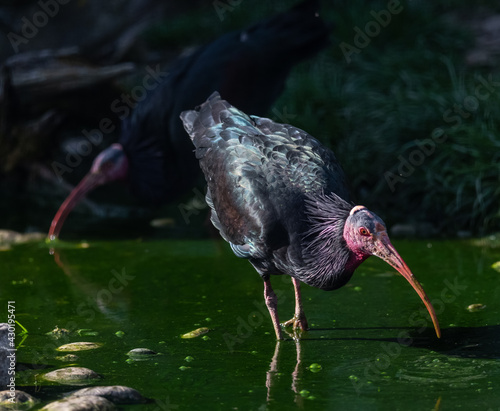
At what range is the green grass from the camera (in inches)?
300

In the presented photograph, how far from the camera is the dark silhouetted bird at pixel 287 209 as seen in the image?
443cm

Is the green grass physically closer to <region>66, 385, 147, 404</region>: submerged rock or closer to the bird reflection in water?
the bird reflection in water

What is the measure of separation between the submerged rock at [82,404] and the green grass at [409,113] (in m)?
4.47

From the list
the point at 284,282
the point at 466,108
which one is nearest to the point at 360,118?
the point at 466,108

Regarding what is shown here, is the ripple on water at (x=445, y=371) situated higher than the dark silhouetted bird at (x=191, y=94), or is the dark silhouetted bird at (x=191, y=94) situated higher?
the dark silhouetted bird at (x=191, y=94)

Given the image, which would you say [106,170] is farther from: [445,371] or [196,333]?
[445,371]

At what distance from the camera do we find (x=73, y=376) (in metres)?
4.15

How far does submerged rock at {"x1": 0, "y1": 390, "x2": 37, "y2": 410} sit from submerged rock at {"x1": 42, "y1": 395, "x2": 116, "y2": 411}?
11 cm

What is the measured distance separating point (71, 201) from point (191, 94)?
1.47m

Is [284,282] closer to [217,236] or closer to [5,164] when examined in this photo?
[217,236]

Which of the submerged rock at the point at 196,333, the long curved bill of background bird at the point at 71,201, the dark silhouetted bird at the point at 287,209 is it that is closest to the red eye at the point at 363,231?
the dark silhouetted bird at the point at 287,209

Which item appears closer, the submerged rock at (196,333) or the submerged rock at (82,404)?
the submerged rock at (82,404)

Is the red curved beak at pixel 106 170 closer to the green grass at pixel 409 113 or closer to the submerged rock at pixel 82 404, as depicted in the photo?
the green grass at pixel 409 113

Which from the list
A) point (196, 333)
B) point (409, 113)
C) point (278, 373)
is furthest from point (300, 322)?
point (409, 113)
